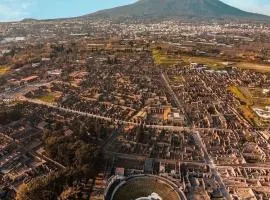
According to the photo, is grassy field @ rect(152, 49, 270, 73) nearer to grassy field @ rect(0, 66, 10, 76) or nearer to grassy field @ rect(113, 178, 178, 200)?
grassy field @ rect(0, 66, 10, 76)

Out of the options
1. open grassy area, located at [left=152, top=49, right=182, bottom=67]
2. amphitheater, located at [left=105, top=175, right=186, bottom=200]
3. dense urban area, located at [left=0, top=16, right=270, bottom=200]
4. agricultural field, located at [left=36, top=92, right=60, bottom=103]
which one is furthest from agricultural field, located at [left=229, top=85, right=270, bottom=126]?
agricultural field, located at [left=36, top=92, right=60, bottom=103]

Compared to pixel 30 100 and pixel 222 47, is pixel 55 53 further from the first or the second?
pixel 222 47

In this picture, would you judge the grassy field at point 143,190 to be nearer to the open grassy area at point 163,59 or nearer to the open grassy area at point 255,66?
the open grassy area at point 163,59

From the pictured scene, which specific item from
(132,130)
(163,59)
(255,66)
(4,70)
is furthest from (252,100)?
(4,70)

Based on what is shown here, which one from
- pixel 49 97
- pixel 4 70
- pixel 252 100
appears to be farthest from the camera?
pixel 4 70

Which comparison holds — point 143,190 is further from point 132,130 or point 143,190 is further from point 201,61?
point 201,61

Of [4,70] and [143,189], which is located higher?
[4,70]

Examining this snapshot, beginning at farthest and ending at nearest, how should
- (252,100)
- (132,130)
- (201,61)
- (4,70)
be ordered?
(201,61)
(4,70)
(252,100)
(132,130)
